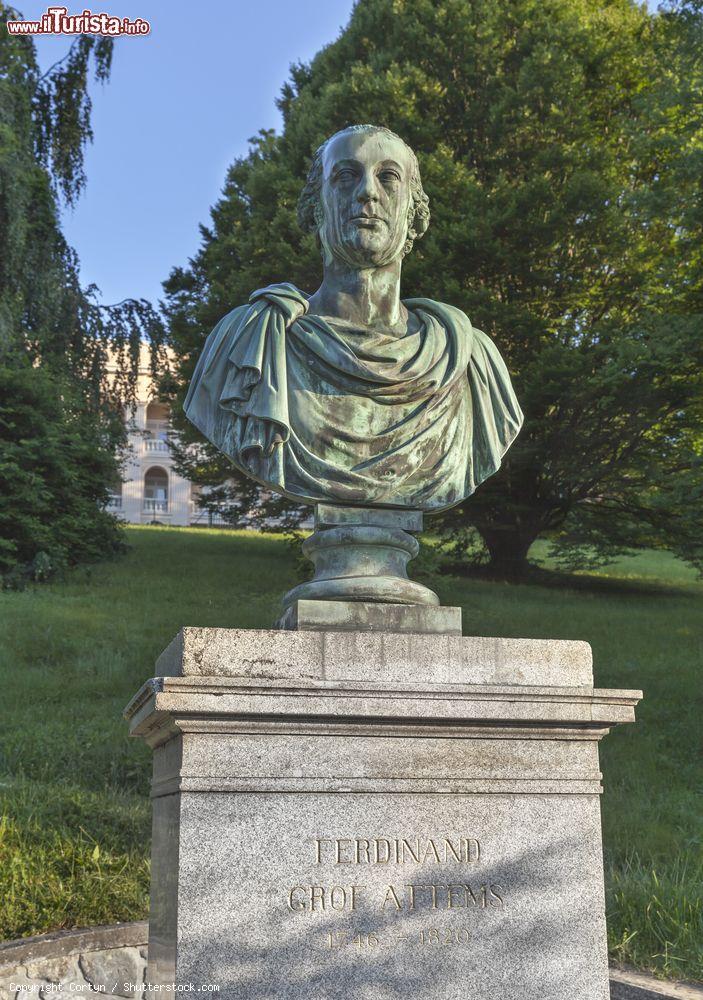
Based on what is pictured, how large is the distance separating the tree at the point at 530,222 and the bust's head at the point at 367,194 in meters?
10.6

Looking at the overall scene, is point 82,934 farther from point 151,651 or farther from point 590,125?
point 590,125

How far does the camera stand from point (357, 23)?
1833 cm

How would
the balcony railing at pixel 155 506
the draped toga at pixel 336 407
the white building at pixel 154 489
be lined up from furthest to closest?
the balcony railing at pixel 155 506 < the white building at pixel 154 489 < the draped toga at pixel 336 407

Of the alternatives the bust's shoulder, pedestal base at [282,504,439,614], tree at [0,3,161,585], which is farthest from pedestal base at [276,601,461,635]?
tree at [0,3,161,585]

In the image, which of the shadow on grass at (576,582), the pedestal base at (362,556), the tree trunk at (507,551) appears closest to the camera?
the pedestal base at (362,556)

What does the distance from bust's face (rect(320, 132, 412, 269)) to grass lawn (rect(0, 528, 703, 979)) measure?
159 inches

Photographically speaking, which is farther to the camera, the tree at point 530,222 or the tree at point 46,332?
the tree at point 530,222

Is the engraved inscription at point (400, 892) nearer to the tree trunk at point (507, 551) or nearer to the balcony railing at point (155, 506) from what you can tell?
the tree trunk at point (507, 551)

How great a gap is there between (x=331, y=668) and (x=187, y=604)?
12569 millimetres

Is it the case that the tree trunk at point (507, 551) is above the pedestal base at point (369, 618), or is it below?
above

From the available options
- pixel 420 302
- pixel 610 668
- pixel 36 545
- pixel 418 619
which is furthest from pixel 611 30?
pixel 418 619

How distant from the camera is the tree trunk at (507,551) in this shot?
776 inches

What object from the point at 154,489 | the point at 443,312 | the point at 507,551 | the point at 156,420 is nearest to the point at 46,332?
A: the point at 507,551

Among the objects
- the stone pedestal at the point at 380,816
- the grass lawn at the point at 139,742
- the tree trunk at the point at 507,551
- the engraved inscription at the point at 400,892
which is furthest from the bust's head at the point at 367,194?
the tree trunk at the point at 507,551
